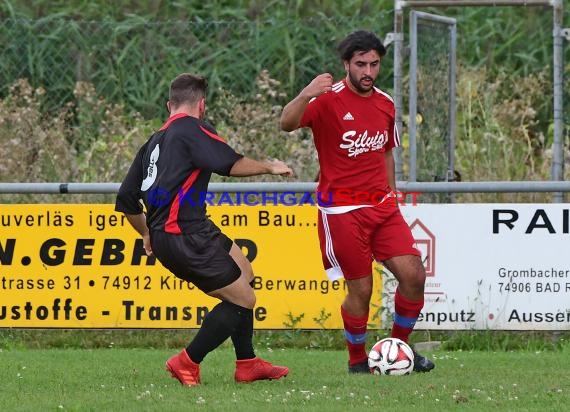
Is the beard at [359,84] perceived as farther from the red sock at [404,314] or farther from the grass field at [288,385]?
the grass field at [288,385]

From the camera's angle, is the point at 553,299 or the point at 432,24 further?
the point at 432,24

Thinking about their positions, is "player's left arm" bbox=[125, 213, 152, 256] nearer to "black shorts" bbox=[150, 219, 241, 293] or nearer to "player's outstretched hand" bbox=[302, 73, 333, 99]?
"black shorts" bbox=[150, 219, 241, 293]

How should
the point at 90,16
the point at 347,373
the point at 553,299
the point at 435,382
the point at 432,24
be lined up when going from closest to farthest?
the point at 435,382 < the point at 347,373 < the point at 553,299 < the point at 432,24 < the point at 90,16

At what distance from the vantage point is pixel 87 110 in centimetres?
1430

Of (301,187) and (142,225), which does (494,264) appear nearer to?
(301,187)

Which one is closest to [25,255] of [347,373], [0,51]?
[347,373]

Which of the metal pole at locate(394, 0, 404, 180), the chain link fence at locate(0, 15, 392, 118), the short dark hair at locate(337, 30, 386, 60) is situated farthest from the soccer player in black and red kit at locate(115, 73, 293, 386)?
the chain link fence at locate(0, 15, 392, 118)

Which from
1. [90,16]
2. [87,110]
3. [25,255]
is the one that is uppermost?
[90,16]

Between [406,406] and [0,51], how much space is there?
9.15m

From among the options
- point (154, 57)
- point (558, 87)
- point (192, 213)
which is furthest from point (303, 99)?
point (154, 57)

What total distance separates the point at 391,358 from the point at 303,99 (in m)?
1.74

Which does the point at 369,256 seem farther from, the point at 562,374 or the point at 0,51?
the point at 0,51

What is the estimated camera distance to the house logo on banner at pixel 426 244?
34.0 ft

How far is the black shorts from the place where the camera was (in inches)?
316
